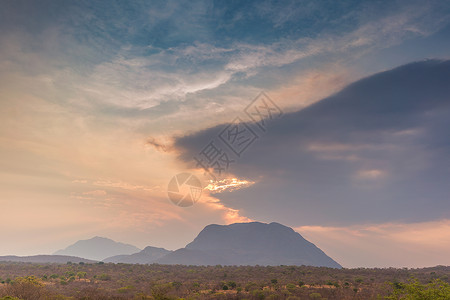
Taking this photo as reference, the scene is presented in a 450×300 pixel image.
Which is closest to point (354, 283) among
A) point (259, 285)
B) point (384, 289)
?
point (384, 289)

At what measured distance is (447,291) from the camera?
2336 cm

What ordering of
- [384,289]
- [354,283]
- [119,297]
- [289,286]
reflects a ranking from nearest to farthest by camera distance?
1. [119,297]
2. [384,289]
3. [289,286]
4. [354,283]

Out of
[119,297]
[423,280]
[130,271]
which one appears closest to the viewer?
[119,297]

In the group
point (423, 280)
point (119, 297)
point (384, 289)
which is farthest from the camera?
point (423, 280)

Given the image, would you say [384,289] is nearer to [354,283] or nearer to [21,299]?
[354,283]

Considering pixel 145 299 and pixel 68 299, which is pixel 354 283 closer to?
pixel 145 299

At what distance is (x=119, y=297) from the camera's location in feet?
117

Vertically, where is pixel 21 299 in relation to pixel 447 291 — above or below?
below

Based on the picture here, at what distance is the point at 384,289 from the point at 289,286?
13314 millimetres

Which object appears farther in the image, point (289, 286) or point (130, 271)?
point (130, 271)

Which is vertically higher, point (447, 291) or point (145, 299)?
point (447, 291)

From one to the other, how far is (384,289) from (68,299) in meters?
41.6

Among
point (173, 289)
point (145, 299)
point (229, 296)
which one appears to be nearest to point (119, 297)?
point (145, 299)

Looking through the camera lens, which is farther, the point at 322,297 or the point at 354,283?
the point at 354,283
